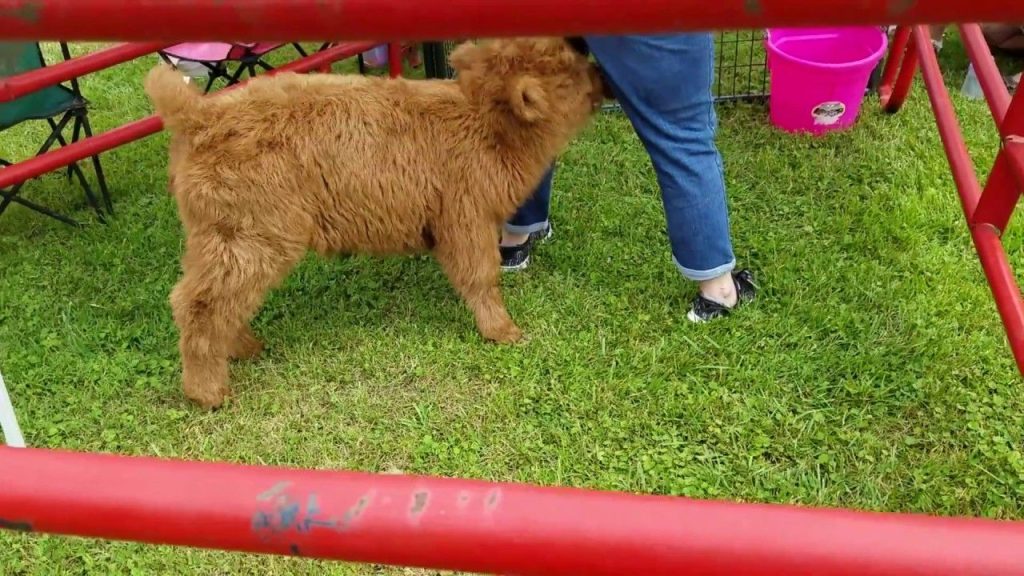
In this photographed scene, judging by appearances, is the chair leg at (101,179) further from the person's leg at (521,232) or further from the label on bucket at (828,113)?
the label on bucket at (828,113)

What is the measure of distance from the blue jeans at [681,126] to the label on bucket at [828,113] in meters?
1.51

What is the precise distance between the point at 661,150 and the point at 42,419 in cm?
251

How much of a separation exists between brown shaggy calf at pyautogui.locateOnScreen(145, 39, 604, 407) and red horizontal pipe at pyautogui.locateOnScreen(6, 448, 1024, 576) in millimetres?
1927

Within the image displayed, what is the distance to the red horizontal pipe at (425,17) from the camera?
756 millimetres

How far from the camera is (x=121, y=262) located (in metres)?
3.86

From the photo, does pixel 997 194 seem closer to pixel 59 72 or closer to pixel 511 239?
pixel 511 239

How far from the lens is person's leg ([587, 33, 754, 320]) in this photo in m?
2.73

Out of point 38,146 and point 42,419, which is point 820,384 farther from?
point 38,146

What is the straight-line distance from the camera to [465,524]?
2.90ft

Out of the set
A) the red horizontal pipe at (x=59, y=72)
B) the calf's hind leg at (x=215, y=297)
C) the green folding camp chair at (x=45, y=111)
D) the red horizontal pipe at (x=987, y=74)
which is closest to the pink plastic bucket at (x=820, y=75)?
the red horizontal pipe at (x=987, y=74)

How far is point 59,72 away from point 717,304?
108 inches

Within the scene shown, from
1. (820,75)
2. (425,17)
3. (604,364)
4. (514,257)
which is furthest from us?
(820,75)

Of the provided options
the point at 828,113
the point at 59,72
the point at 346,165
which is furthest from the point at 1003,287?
the point at 59,72

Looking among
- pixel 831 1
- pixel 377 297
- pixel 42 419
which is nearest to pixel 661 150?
pixel 377 297
